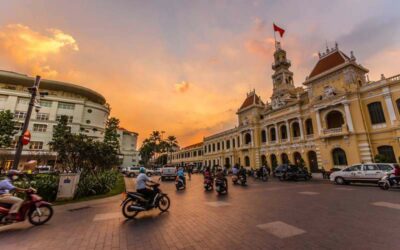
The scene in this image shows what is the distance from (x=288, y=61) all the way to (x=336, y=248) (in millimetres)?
43443

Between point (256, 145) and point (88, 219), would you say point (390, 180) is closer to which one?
point (88, 219)

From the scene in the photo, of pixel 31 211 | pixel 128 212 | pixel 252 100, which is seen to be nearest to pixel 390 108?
pixel 252 100

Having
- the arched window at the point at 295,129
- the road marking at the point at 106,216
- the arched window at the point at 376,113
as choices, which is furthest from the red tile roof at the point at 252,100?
the road marking at the point at 106,216

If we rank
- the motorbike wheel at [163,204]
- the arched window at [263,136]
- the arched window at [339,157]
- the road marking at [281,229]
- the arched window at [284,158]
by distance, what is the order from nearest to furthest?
the road marking at [281,229] → the motorbike wheel at [163,204] → the arched window at [339,157] → the arched window at [284,158] → the arched window at [263,136]

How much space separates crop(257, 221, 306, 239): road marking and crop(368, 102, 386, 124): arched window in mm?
24252

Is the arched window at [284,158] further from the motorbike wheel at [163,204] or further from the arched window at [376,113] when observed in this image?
the motorbike wheel at [163,204]

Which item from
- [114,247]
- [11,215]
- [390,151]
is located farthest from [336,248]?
[390,151]

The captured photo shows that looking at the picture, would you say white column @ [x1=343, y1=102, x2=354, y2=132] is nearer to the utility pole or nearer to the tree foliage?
the utility pole

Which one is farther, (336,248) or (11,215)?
(11,215)

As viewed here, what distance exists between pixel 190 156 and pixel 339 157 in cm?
4716

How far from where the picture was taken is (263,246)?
3.94 meters

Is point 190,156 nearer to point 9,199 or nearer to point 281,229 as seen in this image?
point 9,199

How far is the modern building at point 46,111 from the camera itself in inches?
1400

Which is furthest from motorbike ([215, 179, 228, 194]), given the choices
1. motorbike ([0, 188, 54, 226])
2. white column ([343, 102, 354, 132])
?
white column ([343, 102, 354, 132])
